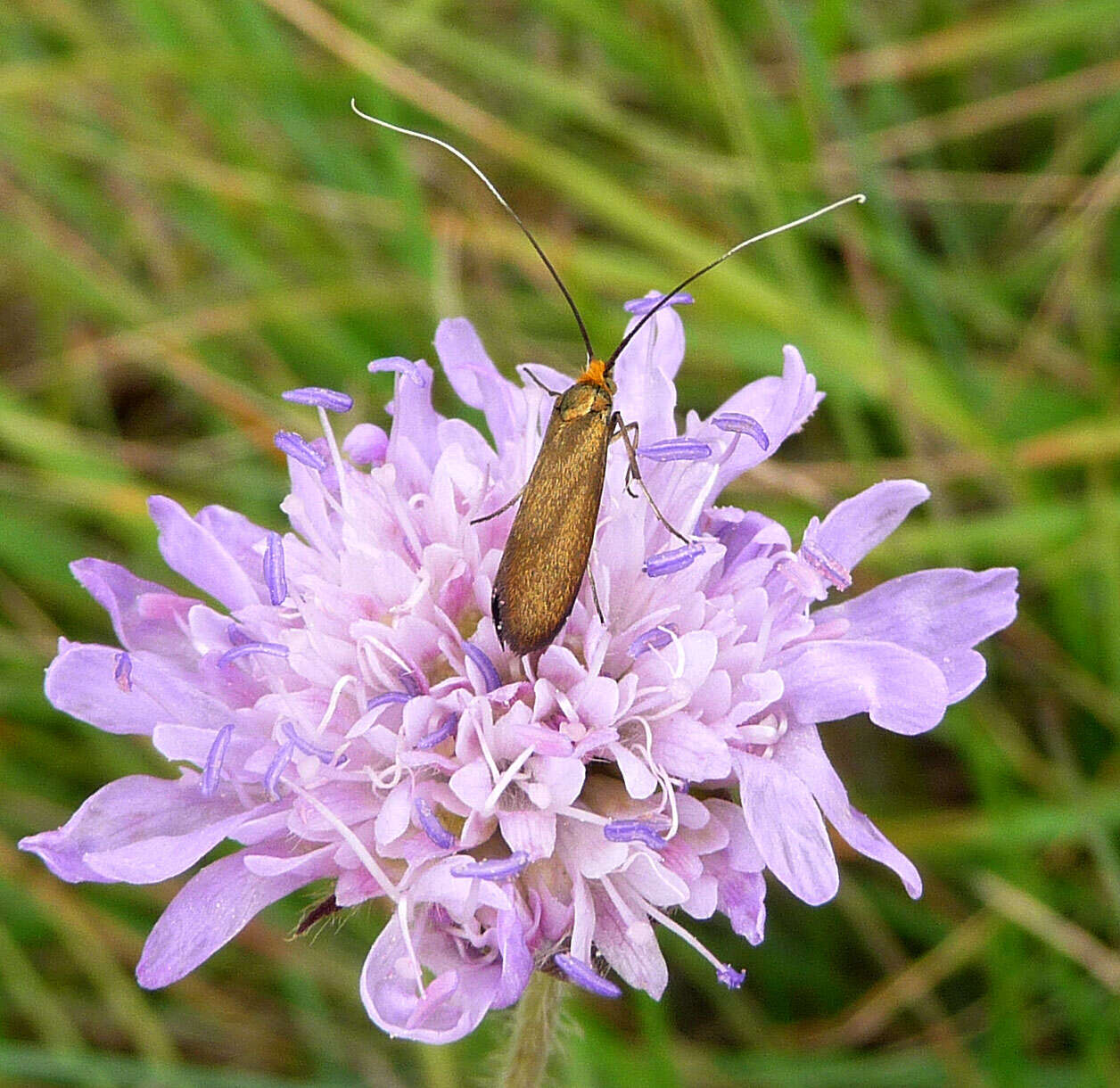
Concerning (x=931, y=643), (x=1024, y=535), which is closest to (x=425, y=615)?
(x=931, y=643)

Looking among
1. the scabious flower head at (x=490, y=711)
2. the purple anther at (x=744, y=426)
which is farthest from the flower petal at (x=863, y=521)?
the purple anther at (x=744, y=426)

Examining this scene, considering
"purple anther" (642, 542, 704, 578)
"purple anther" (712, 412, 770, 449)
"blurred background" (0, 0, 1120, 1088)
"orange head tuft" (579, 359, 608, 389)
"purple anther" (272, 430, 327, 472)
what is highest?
"purple anther" (272, 430, 327, 472)

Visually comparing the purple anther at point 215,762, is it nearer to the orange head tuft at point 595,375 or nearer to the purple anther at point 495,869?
the purple anther at point 495,869

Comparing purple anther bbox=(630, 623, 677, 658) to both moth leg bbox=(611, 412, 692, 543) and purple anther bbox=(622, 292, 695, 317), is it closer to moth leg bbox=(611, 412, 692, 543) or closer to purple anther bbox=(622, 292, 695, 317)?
moth leg bbox=(611, 412, 692, 543)

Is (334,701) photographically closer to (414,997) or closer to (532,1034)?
(414,997)

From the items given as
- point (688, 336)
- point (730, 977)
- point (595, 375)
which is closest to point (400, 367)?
point (595, 375)

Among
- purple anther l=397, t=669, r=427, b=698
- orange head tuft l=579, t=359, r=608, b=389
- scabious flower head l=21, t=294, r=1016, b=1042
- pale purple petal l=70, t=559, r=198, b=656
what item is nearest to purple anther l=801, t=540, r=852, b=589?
scabious flower head l=21, t=294, r=1016, b=1042
